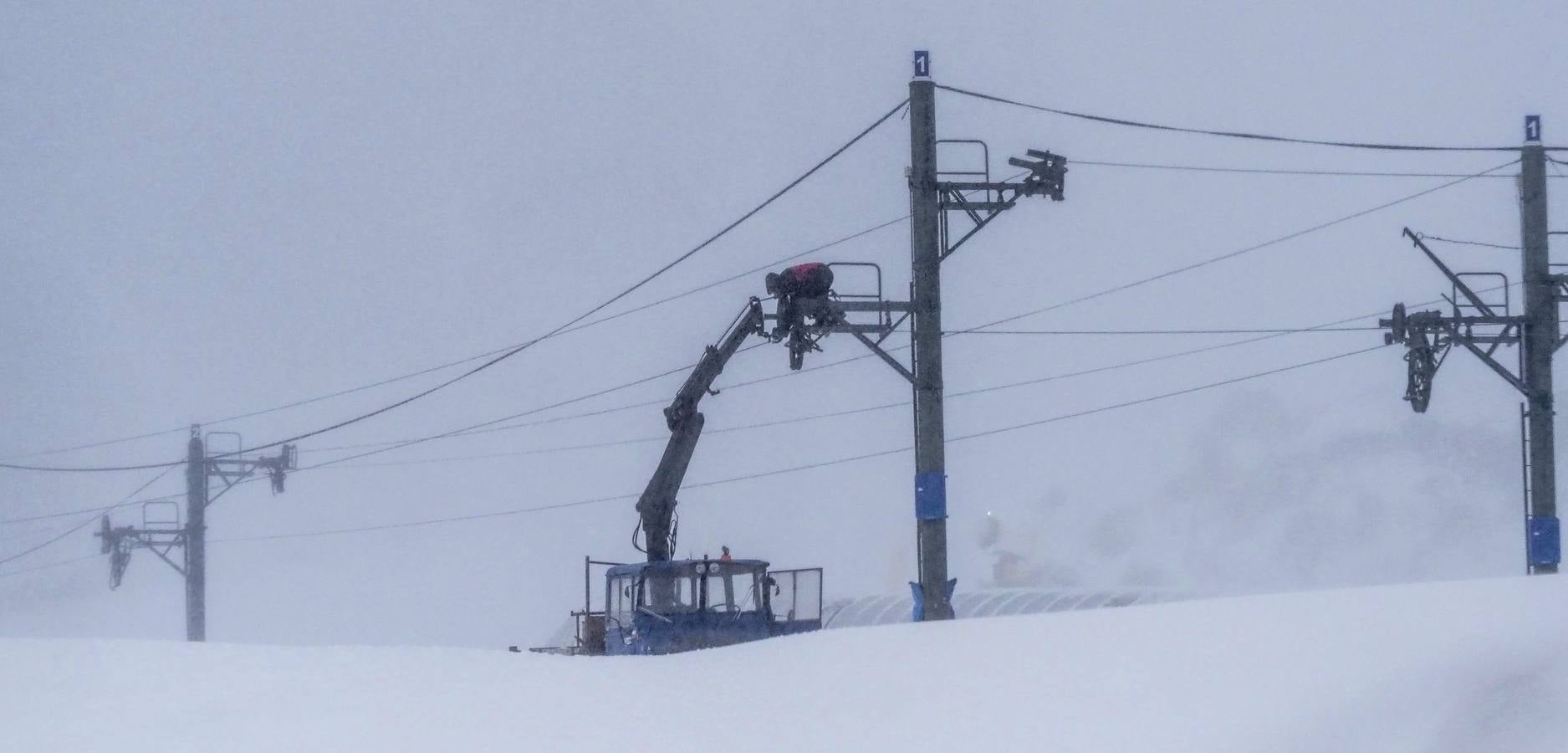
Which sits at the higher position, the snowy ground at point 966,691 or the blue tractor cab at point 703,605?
the snowy ground at point 966,691

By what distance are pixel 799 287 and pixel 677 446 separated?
5.28 metres

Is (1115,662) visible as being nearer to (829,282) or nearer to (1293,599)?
(1293,599)

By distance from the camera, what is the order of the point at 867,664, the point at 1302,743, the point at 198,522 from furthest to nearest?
the point at 198,522
the point at 867,664
the point at 1302,743

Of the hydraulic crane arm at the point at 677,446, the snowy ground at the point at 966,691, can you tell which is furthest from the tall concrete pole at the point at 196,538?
the snowy ground at the point at 966,691

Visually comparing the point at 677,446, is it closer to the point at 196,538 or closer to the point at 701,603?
the point at 701,603

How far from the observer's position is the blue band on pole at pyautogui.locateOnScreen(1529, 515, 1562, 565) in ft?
71.4

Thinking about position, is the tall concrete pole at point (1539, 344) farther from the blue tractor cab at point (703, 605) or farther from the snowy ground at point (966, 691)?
the snowy ground at point (966, 691)

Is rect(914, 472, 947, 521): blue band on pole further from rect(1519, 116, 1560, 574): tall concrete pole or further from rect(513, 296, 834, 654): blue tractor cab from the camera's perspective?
rect(1519, 116, 1560, 574): tall concrete pole

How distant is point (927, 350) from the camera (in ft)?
57.8

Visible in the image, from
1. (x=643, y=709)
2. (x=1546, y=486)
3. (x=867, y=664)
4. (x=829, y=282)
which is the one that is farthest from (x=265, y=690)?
(x=1546, y=486)

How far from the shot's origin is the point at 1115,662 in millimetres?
5477

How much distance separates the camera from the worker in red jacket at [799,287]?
19438mm

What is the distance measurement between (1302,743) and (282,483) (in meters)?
42.0

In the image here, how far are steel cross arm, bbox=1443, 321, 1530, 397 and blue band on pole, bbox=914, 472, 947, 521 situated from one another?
10014mm
